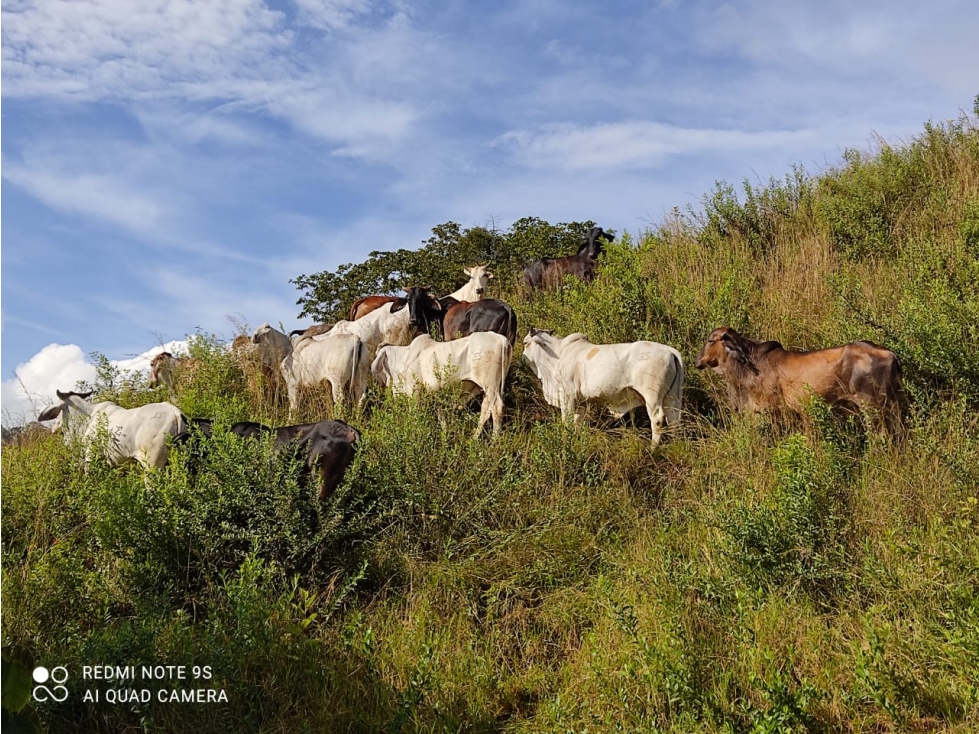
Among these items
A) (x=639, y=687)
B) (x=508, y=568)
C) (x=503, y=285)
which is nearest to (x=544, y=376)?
(x=508, y=568)

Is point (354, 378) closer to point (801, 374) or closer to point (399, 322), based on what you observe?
point (399, 322)

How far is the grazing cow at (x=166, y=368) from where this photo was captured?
41.1 feet

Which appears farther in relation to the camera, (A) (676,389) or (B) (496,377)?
(B) (496,377)

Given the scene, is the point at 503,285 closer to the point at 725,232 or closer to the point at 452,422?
the point at 725,232

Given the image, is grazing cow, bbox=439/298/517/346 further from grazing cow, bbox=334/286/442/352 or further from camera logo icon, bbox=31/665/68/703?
camera logo icon, bbox=31/665/68/703

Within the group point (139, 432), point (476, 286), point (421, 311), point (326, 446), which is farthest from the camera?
point (476, 286)

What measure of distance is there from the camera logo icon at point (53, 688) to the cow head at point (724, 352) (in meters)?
6.50

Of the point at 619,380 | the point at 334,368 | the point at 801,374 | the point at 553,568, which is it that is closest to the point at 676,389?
the point at 619,380

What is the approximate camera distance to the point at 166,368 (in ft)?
42.1

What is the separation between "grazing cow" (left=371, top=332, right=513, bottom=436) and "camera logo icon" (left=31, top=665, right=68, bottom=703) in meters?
4.71

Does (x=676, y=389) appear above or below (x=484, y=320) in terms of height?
below

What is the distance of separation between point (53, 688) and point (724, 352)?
21.7 ft

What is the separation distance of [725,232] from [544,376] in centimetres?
604

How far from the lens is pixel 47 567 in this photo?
5820 mm
